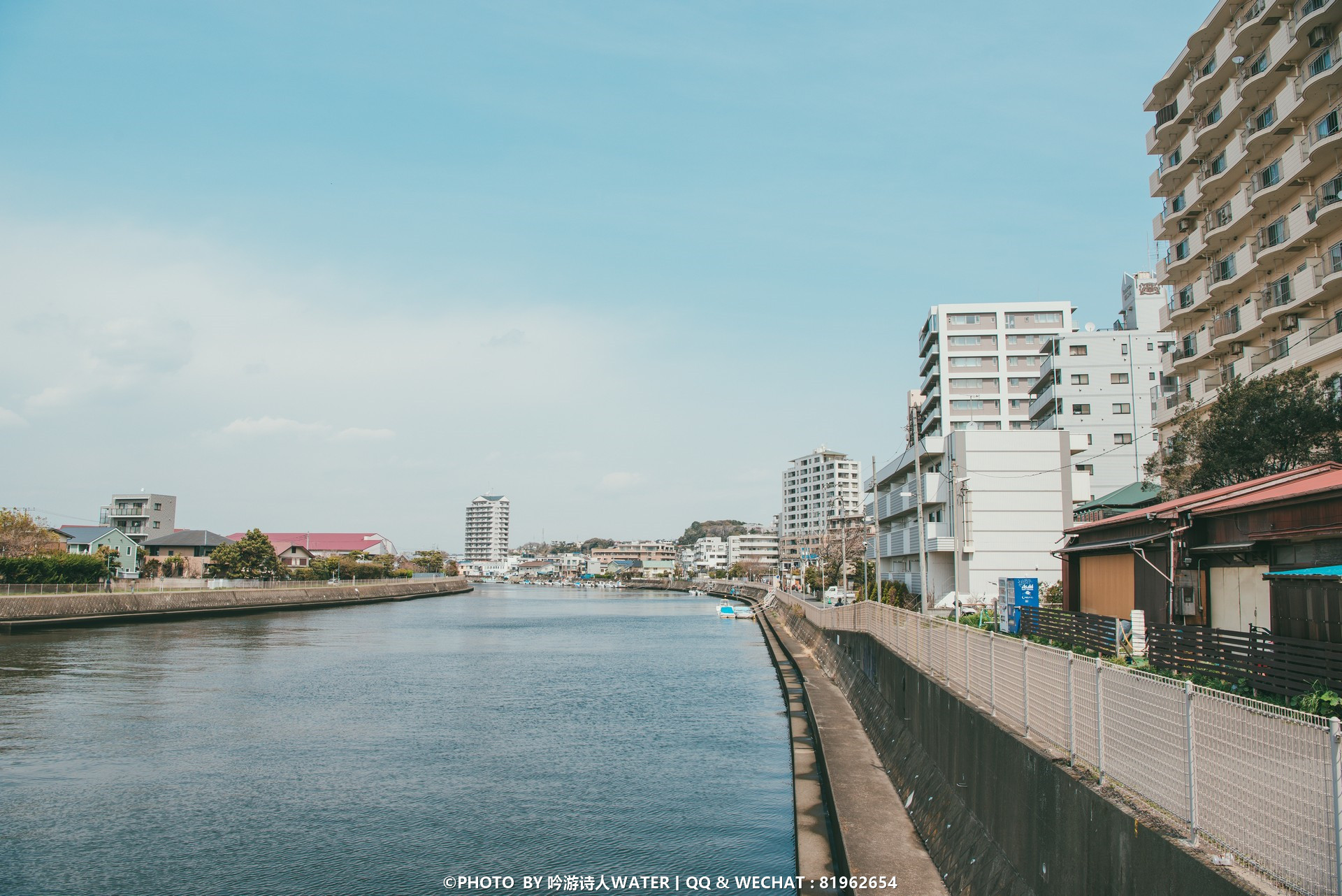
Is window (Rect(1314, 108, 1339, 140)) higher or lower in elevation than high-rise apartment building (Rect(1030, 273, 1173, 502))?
higher

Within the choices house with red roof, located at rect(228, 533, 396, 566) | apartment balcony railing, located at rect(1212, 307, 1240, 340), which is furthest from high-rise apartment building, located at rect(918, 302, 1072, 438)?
house with red roof, located at rect(228, 533, 396, 566)

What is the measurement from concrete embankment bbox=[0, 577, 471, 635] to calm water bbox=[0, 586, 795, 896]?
33.5 feet

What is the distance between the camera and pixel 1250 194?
43281 mm

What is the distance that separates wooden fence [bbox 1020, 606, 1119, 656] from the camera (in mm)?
16359

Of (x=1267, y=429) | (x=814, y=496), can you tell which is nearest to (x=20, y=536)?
(x=1267, y=429)

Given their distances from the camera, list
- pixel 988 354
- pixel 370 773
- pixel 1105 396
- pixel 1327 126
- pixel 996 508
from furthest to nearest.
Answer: pixel 988 354 → pixel 1105 396 → pixel 996 508 → pixel 1327 126 → pixel 370 773

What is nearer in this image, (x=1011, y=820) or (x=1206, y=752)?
(x=1206, y=752)

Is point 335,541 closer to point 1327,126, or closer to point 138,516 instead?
point 138,516

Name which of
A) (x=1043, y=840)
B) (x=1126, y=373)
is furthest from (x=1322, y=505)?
(x=1126, y=373)

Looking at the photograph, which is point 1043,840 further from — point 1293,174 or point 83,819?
point 1293,174

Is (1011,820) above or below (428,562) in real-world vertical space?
above

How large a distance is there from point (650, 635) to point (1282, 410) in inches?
1866

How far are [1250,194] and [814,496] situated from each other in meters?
146

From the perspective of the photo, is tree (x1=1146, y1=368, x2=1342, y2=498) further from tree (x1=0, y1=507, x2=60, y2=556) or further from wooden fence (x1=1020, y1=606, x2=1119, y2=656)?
tree (x1=0, y1=507, x2=60, y2=556)
